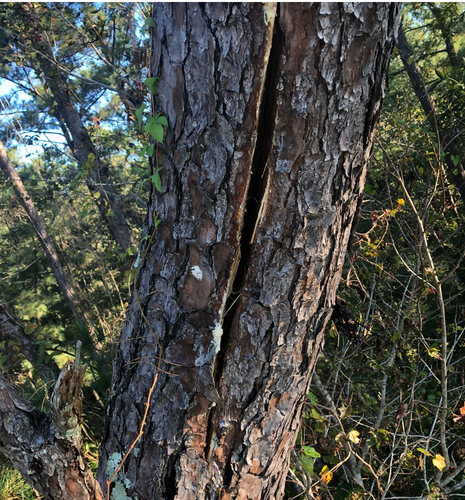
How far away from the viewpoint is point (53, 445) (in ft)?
2.64

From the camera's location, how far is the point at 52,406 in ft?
2.56

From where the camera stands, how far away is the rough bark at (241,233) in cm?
74

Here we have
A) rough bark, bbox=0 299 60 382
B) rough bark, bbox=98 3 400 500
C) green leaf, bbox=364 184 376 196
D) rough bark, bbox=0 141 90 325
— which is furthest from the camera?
rough bark, bbox=0 141 90 325

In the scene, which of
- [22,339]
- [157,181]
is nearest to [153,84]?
[157,181]

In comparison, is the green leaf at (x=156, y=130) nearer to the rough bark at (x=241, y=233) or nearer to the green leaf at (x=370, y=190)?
the rough bark at (x=241, y=233)

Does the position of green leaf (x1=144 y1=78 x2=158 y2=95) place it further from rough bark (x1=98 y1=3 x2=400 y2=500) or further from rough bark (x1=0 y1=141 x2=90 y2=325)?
rough bark (x1=0 y1=141 x2=90 y2=325)

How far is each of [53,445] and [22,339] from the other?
3.85m

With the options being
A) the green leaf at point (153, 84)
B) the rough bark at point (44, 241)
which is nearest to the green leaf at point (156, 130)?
the green leaf at point (153, 84)

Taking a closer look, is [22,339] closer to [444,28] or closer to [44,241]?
[44,241]

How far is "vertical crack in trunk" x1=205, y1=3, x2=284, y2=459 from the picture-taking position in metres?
0.76

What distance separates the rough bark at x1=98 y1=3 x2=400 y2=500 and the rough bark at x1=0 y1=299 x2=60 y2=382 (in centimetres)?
345

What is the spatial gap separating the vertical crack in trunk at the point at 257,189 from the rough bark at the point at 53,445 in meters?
0.35

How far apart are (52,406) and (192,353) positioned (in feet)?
1.16

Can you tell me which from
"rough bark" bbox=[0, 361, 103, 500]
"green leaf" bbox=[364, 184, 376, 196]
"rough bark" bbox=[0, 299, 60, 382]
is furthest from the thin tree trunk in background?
"rough bark" bbox=[0, 299, 60, 382]
